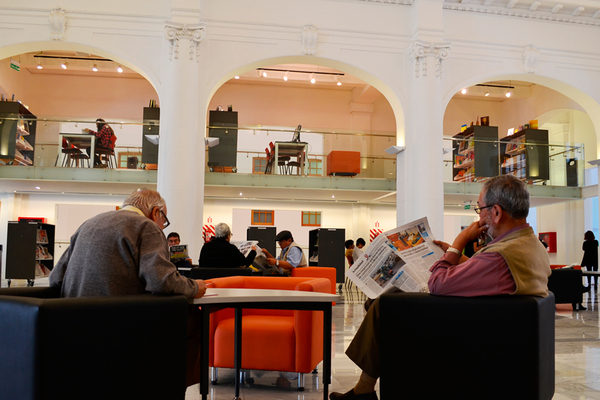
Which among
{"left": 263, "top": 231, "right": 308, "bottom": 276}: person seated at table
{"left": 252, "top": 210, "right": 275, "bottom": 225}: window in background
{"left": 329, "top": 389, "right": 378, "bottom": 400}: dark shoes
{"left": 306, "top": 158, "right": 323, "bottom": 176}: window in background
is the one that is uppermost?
{"left": 306, "top": 158, "right": 323, "bottom": 176}: window in background

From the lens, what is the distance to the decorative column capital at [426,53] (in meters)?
10.1

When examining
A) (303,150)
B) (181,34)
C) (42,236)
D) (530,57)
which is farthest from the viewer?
(303,150)

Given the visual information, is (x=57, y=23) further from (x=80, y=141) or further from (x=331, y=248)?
(x=331, y=248)

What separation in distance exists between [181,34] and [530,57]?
7.33 meters

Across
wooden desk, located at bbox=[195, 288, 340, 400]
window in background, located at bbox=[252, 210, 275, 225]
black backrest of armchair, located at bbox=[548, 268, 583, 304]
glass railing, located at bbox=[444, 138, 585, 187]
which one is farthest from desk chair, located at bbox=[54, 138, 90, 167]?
wooden desk, located at bbox=[195, 288, 340, 400]

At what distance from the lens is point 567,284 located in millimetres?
8016

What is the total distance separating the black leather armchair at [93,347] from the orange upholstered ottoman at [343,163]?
428 inches

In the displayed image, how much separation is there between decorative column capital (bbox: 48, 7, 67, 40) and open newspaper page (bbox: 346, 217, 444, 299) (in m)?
8.91

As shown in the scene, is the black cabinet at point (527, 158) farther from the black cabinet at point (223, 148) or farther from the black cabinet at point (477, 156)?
the black cabinet at point (223, 148)

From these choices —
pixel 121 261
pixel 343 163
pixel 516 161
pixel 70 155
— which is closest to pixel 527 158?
pixel 516 161

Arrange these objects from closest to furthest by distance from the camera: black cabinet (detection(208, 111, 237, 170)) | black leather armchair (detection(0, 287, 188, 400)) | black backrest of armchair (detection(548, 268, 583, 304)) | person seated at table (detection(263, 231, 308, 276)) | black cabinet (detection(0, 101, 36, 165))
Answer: black leather armchair (detection(0, 287, 188, 400))
person seated at table (detection(263, 231, 308, 276))
black backrest of armchair (detection(548, 268, 583, 304))
black cabinet (detection(0, 101, 36, 165))
black cabinet (detection(208, 111, 237, 170))

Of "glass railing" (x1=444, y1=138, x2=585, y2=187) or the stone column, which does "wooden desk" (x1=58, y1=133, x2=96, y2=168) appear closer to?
the stone column

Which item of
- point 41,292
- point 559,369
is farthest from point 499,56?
point 41,292

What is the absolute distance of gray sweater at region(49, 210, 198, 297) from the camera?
2.18m
